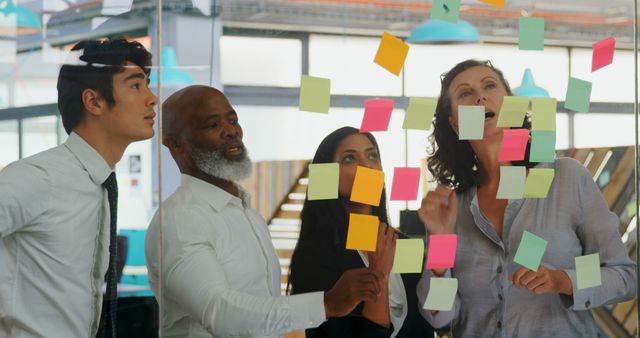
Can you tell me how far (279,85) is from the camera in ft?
10.1

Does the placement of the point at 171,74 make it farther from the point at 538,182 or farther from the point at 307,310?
the point at 538,182

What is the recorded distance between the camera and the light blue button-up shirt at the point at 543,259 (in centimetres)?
327

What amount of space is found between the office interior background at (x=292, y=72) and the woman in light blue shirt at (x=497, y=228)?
0.22ft

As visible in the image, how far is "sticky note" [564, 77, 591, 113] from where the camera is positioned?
11.0 feet

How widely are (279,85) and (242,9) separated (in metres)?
0.26

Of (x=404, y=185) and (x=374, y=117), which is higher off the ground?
(x=374, y=117)

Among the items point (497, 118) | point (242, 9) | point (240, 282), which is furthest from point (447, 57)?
point (240, 282)

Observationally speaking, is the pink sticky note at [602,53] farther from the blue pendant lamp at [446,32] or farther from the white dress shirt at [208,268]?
the white dress shirt at [208,268]

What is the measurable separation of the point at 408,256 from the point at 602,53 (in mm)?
982

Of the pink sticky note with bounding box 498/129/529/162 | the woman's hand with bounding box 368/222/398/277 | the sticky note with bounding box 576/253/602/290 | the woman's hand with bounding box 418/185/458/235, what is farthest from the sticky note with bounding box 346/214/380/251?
the sticky note with bounding box 576/253/602/290

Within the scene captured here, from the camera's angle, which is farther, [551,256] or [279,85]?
[551,256]

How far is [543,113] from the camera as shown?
10.8ft

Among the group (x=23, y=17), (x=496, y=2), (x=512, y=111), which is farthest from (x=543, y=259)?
(x=23, y=17)

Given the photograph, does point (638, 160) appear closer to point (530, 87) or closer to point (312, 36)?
point (530, 87)
